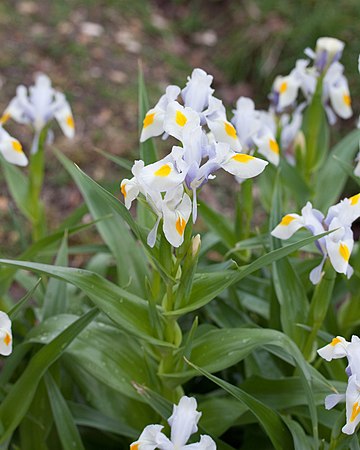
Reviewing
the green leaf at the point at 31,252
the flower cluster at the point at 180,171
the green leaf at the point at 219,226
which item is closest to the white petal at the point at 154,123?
the flower cluster at the point at 180,171

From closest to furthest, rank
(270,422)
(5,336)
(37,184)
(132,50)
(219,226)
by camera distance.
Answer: (5,336) < (270,422) < (219,226) < (37,184) < (132,50)

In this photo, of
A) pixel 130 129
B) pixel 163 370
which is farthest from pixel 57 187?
pixel 163 370

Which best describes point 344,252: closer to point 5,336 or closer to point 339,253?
point 339,253

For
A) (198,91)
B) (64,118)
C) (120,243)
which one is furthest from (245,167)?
(64,118)

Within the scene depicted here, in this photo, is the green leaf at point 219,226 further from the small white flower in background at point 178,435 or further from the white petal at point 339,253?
the small white flower in background at point 178,435

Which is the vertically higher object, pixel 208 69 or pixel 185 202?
pixel 185 202

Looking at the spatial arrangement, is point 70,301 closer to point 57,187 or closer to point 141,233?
point 141,233
